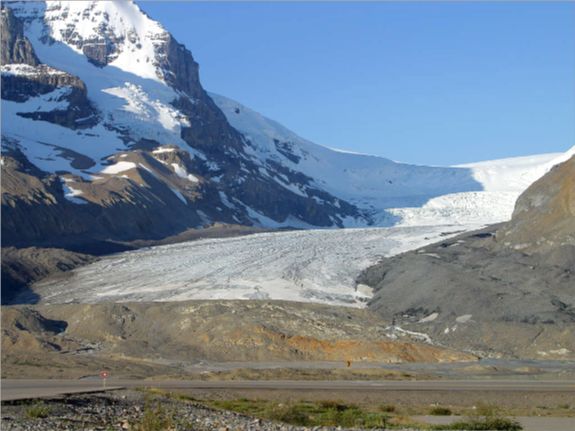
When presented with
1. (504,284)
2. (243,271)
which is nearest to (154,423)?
(504,284)

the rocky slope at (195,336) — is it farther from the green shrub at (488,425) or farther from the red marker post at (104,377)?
the green shrub at (488,425)

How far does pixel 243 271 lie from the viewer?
9125cm

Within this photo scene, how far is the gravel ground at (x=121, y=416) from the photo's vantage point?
26.3 m

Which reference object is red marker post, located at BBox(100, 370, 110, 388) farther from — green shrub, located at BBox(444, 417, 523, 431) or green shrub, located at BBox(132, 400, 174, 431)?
green shrub, located at BBox(444, 417, 523, 431)

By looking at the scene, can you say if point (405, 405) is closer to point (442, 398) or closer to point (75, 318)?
point (442, 398)

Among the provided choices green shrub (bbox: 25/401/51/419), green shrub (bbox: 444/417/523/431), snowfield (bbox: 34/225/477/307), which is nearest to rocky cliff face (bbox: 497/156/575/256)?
snowfield (bbox: 34/225/477/307)

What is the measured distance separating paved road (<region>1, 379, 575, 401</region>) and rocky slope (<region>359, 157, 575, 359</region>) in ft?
53.2

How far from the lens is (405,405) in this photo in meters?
38.3

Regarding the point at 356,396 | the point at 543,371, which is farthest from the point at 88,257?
the point at 356,396

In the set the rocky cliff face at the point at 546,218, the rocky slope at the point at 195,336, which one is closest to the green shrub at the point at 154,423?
the rocky slope at the point at 195,336

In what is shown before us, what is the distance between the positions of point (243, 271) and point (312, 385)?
4536 cm

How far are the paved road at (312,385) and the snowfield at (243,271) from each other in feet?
102

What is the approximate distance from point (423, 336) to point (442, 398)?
27.9 meters

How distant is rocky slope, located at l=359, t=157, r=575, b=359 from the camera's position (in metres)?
64.4
